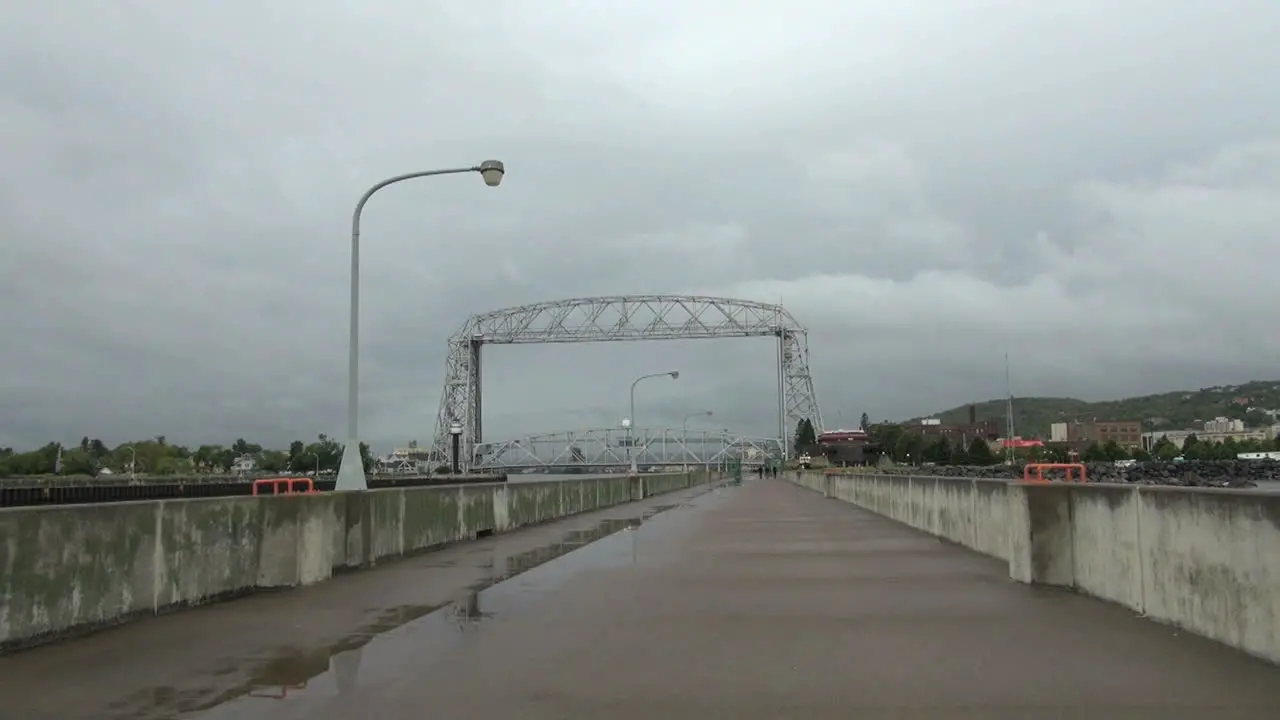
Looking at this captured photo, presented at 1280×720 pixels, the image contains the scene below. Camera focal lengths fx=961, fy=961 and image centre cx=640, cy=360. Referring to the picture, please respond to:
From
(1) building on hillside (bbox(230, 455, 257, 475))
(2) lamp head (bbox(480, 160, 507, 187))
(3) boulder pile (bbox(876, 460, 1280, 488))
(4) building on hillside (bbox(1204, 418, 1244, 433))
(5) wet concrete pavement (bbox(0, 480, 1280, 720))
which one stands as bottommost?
(3) boulder pile (bbox(876, 460, 1280, 488))

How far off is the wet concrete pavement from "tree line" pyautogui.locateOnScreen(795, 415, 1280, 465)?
10014 centimetres

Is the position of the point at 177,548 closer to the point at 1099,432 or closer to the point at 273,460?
the point at 273,460

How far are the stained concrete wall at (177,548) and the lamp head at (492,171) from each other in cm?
591

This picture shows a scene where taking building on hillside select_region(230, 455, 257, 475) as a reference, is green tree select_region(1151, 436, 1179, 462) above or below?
below

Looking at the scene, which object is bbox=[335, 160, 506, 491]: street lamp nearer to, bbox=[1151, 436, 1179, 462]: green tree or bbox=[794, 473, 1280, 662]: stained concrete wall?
bbox=[794, 473, 1280, 662]: stained concrete wall

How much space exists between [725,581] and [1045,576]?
12.8 ft

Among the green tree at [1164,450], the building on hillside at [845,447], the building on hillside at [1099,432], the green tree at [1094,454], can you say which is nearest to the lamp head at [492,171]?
the building on hillside at [845,447]

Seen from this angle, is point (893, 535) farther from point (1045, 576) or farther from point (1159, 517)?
point (1159, 517)

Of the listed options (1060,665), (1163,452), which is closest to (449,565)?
(1060,665)

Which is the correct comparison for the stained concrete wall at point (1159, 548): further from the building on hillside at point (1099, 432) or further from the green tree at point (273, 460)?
the building on hillside at point (1099, 432)

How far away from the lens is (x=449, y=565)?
14914mm

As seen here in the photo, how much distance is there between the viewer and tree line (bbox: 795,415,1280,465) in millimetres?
128625

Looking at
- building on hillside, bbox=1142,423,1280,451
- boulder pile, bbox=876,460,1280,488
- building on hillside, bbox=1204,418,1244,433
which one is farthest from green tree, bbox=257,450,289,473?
building on hillside, bbox=1204,418,1244,433

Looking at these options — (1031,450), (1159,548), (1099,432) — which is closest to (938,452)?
(1031,450)
